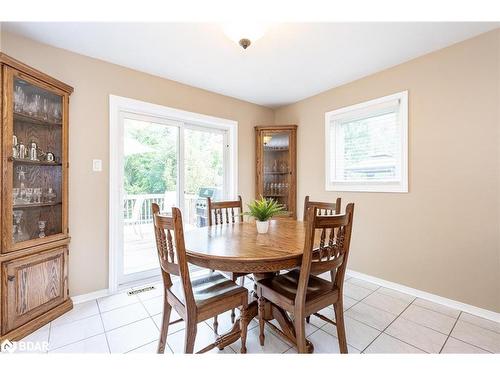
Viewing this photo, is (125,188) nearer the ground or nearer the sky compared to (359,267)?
nearer the sky

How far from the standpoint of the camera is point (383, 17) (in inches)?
47.4

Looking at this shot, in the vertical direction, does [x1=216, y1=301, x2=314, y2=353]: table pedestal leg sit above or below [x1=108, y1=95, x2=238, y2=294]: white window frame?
below

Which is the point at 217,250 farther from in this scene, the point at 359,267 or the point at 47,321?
the point at 359,267

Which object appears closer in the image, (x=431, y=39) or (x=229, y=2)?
(x=229, y=2)

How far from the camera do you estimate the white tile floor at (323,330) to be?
1623mm

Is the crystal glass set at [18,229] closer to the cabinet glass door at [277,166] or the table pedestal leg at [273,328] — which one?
the table pedestal leg at [273,328]

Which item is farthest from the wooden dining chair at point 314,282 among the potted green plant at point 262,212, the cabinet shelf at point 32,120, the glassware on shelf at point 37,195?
the cabinet shelf at point 32,120

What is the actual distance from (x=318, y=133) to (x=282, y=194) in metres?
1.08

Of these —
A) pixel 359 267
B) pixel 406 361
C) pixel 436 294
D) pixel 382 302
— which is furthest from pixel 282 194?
pixel 406 361

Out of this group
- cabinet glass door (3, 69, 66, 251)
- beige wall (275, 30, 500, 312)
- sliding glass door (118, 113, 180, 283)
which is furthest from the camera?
sliding glass door (118, 113, 180, 283)

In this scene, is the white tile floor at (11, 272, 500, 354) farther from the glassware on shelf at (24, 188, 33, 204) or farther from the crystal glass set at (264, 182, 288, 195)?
the crystal glass set at (264, 182, 288, 195)

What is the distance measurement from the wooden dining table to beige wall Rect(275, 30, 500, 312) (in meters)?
1.31

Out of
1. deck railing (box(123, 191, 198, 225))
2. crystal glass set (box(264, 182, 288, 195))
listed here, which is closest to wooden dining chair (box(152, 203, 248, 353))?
deck railing (box(123, 191, 198, 225))

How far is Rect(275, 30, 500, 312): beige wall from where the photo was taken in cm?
195
